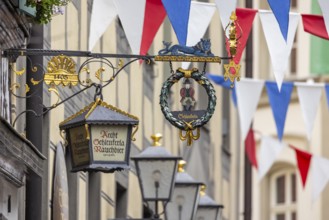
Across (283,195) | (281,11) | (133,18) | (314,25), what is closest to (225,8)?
(281,11)

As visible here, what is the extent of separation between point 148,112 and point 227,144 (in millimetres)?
8451

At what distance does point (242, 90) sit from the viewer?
1083 inches

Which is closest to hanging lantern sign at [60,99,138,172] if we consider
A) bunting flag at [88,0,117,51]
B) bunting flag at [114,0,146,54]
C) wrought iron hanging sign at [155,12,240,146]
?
wrought iron hanging sign at [155,12,240,146]

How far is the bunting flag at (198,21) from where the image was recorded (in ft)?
64.4

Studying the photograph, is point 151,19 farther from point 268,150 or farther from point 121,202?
point 268,150

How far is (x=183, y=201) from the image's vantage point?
857 inches

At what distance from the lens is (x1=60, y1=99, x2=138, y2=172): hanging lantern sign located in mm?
16250

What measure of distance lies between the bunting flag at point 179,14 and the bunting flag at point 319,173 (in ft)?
43.7

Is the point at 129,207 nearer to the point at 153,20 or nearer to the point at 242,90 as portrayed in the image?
the point at 242,90

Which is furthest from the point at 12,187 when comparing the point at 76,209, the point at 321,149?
the point at 321,149

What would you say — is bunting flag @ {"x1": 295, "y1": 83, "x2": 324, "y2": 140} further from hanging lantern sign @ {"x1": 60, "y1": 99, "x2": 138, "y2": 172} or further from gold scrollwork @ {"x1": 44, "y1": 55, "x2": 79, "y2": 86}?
gold scrollwork @ {"x1": 44, "y1": 55, "x2": 79, "y2": 86}

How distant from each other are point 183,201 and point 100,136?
5.50 m

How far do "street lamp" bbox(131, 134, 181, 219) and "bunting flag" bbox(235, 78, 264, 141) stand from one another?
671 cm

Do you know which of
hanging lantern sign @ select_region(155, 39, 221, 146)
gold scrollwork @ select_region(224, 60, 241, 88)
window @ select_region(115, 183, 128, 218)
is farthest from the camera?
window @ select_region(115, 183, 128, 218)
